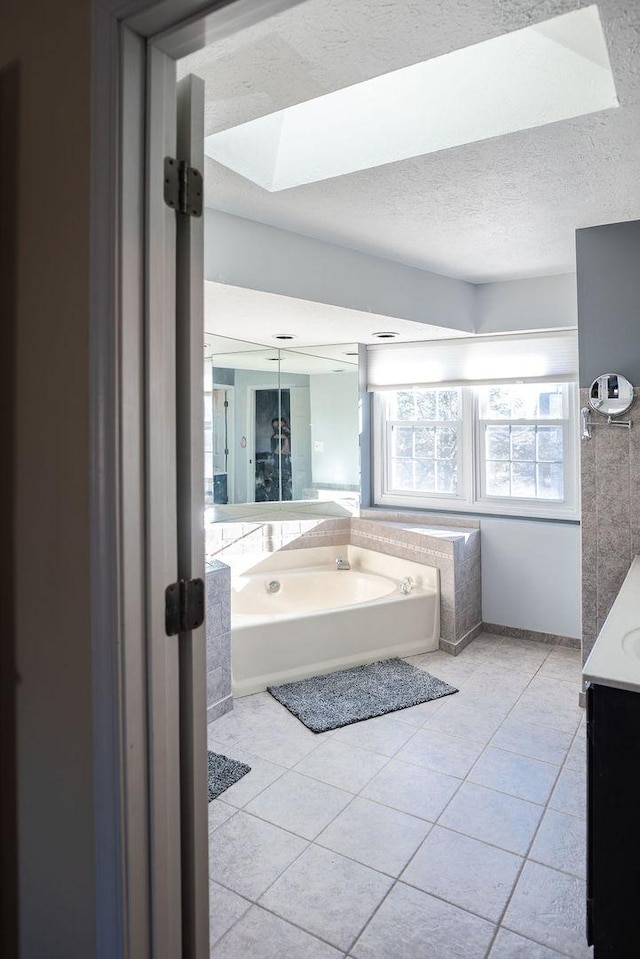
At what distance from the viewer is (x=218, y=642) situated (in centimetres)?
316

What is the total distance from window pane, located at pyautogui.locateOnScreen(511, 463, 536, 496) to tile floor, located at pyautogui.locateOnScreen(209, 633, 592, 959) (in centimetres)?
149

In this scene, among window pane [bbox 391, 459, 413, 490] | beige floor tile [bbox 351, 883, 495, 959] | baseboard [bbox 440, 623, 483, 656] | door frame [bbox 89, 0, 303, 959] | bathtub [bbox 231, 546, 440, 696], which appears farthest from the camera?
window pane [bbox 391, 459, 413, 490]

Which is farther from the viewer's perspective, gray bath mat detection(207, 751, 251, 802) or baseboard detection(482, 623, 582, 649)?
baseboard detection(482, 623, 582, 649)

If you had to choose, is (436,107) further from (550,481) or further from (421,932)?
(550,481)

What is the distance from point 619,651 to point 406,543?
271 centimetres

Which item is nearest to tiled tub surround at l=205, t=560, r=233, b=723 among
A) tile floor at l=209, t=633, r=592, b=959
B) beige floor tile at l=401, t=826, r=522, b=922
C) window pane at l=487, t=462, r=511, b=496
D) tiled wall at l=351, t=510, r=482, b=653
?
tile floor at l=209, t=633, r=592, b=959

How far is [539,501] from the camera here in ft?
14.4

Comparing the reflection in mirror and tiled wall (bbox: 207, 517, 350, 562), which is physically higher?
the reflection in mirror

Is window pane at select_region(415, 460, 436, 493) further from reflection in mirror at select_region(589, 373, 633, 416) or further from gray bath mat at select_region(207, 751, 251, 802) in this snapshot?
gray bath mat at select_region(207, 751, 251, 802)

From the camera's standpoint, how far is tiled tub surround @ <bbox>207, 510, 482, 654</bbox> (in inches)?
162

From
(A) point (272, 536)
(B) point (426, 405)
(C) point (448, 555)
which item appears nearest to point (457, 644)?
(C) point (448, 555)

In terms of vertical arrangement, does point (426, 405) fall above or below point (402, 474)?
above

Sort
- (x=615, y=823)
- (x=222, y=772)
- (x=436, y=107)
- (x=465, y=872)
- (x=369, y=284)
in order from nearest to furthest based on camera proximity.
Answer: (x=615, y=823) < (x=465, y=872) < (x=436, y=107) < (x=222, y=772) < (x=369, y=284)

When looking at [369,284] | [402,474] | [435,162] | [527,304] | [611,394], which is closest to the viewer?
[435,162]
